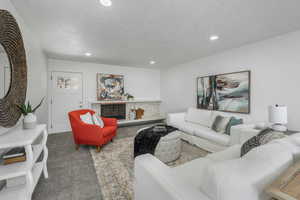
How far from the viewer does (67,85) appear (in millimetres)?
4148

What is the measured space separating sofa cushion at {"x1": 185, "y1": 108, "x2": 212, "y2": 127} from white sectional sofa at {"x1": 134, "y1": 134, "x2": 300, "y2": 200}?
2.17 metres

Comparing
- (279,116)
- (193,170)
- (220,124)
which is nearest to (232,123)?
(220,124)

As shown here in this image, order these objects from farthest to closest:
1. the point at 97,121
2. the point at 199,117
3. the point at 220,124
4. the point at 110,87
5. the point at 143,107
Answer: the point at 143,107 → the point at 110,87 → the point at 199,117 → the point at 97,121 → the point at 220,124

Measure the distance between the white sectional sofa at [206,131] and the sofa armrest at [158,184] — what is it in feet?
6.04

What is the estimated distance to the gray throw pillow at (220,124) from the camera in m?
2.70

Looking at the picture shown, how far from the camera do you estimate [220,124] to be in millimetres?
2779

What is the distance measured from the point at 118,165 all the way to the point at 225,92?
3.00 m

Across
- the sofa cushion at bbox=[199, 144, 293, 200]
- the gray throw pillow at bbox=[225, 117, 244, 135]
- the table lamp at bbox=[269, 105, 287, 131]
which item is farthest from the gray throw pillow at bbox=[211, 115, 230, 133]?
the sofa cushion at bbox=[199, 144, 293, 200]

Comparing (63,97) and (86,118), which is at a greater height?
(63,97)

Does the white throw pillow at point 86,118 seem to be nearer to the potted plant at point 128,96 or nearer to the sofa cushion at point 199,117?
the potted plant at point 128,96

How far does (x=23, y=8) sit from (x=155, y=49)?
7.79 feet

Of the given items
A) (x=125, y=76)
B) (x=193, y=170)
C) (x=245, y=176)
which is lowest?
(x=193, y=170)

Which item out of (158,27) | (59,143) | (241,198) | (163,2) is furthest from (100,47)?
(241,198)

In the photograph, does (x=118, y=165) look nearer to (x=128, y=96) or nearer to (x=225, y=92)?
(x=225, y=92)
